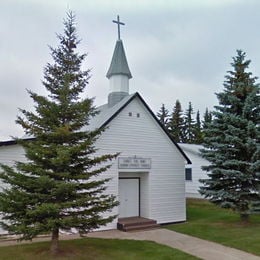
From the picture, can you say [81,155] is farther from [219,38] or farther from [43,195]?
[219,38]

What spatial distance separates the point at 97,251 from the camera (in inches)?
368

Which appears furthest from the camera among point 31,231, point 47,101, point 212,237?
point 212,237

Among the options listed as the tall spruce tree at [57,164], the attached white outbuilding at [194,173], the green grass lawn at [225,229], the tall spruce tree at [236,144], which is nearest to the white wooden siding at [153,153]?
the green grass lawn at [225,229]

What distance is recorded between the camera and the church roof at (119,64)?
54.0 feet

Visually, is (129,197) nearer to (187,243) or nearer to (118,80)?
(187,243)

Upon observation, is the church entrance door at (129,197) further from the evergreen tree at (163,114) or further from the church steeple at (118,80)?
the evergreen tree at (163,114)

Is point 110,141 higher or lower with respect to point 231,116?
lower

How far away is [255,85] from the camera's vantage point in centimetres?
1377

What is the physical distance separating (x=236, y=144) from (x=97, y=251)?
7.55 meters

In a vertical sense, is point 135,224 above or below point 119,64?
below

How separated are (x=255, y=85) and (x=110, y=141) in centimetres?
688

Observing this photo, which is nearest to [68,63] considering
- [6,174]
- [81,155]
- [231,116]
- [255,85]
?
[81,155]

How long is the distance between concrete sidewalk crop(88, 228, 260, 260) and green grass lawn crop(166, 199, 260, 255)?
46 cm

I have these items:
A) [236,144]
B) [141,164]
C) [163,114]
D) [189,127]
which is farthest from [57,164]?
[189,127]
